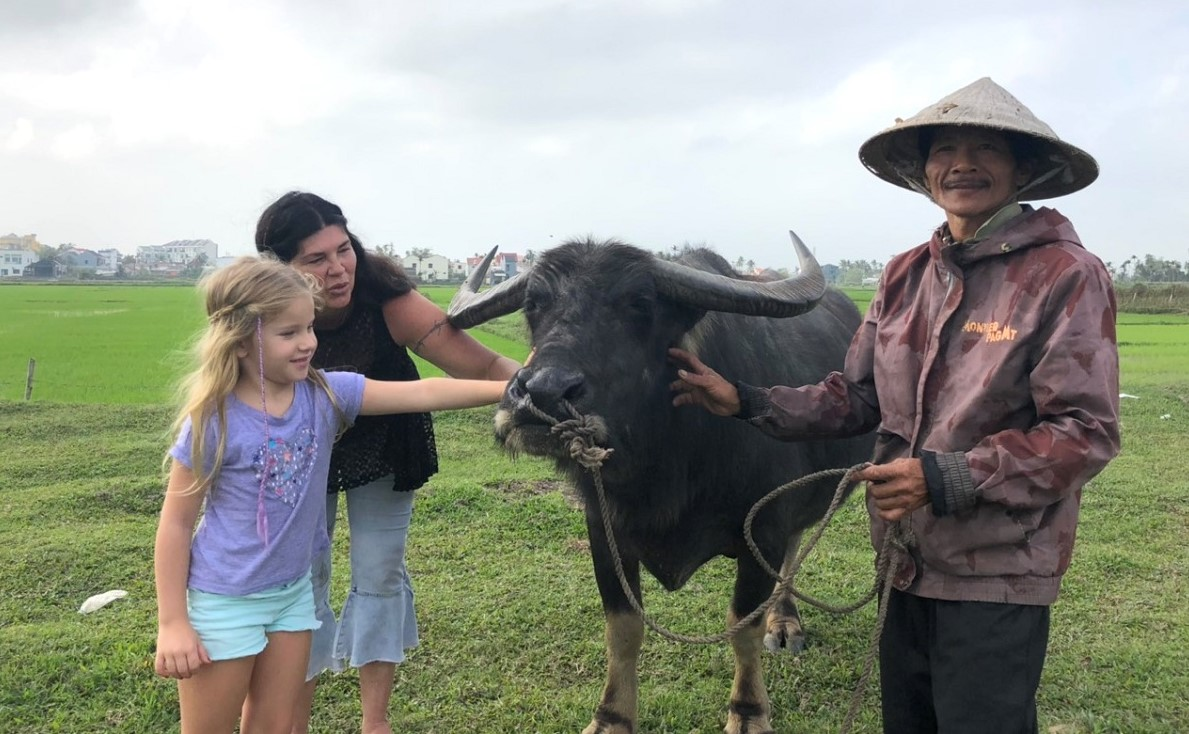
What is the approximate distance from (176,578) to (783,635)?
294cm

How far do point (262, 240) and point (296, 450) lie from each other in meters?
0.73

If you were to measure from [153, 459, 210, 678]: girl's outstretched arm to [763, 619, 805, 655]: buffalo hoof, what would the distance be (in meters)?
2.78

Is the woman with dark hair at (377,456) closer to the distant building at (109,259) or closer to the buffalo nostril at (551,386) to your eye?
the buffalo nostril at (551,386)

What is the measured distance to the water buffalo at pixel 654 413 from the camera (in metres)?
2.47

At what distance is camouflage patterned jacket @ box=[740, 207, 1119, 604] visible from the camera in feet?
5.56

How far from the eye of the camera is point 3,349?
2030cm

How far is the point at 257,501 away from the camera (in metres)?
2.16

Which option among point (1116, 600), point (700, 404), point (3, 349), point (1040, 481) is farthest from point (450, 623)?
point (3, 349)

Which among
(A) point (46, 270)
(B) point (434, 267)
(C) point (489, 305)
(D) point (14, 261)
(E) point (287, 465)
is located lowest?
(E) point (287, 465)

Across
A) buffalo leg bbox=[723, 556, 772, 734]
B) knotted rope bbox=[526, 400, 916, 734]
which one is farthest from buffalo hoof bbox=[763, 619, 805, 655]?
knotted rope bbox=[526, 400, 916, 734]

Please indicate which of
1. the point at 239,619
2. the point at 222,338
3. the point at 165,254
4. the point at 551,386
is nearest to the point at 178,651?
the point at 239,619

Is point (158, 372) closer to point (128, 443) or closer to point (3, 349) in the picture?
point (3, 349)

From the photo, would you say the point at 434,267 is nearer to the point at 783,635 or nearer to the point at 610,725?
the point at 783,635

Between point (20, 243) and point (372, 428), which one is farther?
point (20, 243)
